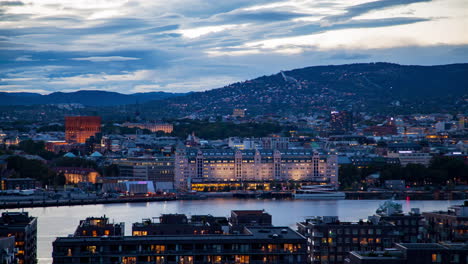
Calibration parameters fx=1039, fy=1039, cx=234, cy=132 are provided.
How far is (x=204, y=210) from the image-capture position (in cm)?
4312

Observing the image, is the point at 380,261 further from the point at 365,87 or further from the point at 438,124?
the point at 365,87

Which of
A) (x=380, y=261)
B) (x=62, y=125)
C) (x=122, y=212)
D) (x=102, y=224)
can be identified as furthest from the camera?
Answer: (x=62, y=125)

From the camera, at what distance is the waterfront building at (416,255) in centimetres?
1758

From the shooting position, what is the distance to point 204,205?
47969mm

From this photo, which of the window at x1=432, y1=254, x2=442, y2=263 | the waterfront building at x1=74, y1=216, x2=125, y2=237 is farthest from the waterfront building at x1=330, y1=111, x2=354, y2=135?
the window at x1=432, y1=254, x2=442, y2=263

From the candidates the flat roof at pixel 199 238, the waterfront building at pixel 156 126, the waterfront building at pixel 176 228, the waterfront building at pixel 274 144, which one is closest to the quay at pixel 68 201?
the waterfront building at pixel 176 228

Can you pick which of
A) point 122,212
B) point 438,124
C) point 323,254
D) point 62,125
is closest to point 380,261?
point 323,254

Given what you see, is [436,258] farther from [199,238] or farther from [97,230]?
[97,230]

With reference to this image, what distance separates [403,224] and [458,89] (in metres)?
144

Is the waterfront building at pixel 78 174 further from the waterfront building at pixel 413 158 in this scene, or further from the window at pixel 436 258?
the window at pixel 436 258

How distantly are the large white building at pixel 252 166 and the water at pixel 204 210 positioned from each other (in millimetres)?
9818

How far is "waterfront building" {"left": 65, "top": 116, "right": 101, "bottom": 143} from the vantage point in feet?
339

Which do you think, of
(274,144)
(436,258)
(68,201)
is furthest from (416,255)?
(274,144)

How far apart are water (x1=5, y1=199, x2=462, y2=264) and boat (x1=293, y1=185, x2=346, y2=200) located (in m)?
2.92
